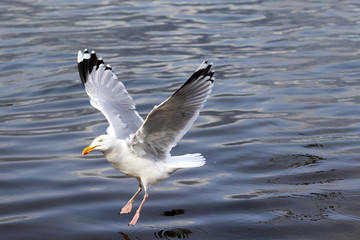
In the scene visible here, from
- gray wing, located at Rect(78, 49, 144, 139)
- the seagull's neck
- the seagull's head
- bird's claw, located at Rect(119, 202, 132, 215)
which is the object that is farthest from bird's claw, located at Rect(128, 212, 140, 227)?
gray wing, located at Rect(78, 49, 144, 139)

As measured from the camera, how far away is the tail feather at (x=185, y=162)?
266 inches

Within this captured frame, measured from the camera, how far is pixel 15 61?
15.6 metres

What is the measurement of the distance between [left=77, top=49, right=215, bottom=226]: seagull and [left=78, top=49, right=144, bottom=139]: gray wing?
0.04 feet

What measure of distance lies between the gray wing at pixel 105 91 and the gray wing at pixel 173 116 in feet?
2.43

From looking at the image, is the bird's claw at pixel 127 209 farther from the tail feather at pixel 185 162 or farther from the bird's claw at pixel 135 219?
the tail feather at pixel 185 162

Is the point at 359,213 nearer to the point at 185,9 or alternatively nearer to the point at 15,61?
the point at 15,61

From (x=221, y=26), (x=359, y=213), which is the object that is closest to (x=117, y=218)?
(x=359, y=213)

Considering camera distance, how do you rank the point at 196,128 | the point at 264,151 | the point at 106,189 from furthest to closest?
1. the point at 196,128
2. the point at 264,151
3. the point at 106,189

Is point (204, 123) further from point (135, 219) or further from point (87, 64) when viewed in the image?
point (135, 219)

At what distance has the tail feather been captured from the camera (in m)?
6.76

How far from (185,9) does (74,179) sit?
541 inches

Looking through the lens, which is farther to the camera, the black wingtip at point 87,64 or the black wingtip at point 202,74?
the black wingtip at point 87,64

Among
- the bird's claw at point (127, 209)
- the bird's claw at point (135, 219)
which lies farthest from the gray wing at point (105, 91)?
the bird's claw at point (135, 219)

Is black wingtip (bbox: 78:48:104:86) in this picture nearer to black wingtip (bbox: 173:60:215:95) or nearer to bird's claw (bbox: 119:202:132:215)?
bird's claw (bbox: 119:202:132:215)
